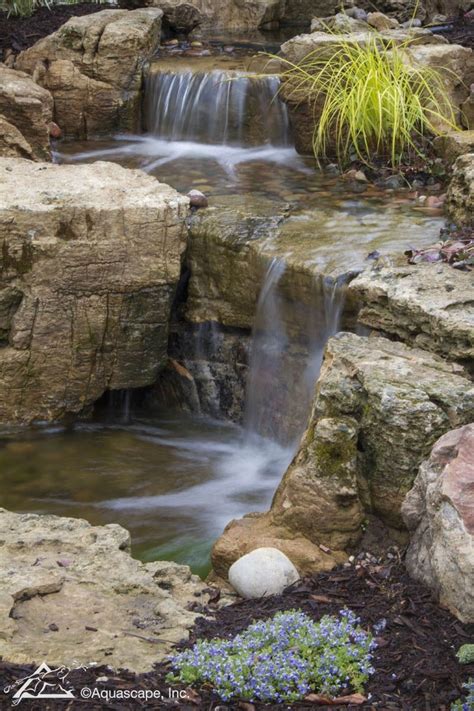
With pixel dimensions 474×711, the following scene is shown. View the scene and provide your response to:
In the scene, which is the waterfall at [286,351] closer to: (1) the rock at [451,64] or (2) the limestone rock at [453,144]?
(2) the limestone rock at [453,144]

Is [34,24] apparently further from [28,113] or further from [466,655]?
[466,655]

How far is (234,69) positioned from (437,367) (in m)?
6.27

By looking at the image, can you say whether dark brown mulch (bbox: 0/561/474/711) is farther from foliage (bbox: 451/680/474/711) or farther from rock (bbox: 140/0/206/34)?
rock (bbox: 140/0/206/34)

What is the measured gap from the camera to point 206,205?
7.60 meters

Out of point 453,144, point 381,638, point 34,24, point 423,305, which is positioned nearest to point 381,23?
point 453,144

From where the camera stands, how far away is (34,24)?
12.1 m

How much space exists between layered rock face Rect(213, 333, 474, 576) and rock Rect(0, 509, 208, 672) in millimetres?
483

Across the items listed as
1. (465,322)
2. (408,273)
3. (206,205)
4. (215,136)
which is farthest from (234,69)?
(465,322)

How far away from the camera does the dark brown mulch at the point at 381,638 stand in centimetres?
322

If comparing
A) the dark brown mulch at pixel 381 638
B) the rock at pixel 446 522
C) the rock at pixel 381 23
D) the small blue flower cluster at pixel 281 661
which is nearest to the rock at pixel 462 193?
the rock at pixel 446 522

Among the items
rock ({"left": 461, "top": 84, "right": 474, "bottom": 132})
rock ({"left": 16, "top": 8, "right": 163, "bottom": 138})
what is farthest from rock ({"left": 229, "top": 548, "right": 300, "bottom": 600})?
rock ({"left": 16, "top": 8, "right": 163, "bottom": 138})

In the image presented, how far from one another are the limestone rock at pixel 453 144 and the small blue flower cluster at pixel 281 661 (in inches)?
211

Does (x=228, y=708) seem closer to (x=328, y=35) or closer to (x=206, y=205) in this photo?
(x=206, y=205)

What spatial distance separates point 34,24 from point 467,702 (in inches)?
419
